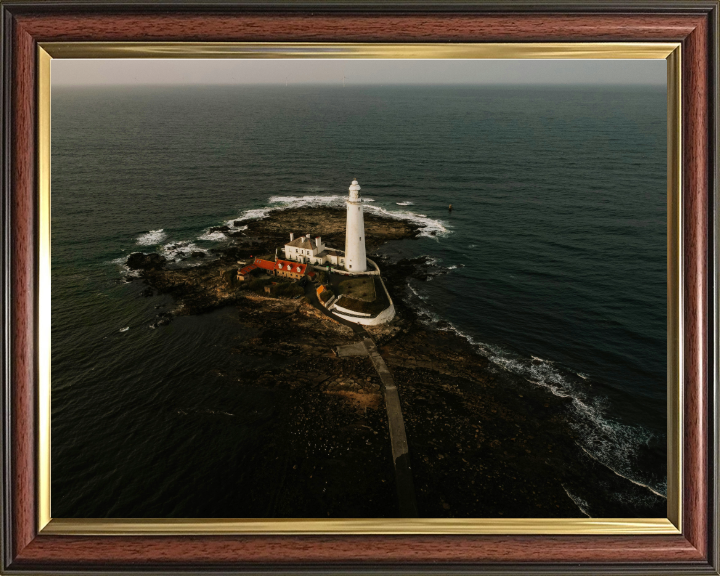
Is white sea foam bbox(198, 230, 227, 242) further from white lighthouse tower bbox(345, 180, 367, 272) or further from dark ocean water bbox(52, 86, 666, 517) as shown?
white lighthouse tower bbox(345, 180, 367, 272)

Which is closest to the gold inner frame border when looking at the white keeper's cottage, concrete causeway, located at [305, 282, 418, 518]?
concrete causeway, located at [305, 282, 418, 518]

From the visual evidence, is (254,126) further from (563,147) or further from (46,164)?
(46,164)

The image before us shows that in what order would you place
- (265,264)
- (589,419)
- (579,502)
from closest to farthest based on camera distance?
(579,502) < (589,419) < (265,264)

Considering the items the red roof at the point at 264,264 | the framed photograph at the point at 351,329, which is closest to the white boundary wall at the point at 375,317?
the framed photograph at the point at 351,329

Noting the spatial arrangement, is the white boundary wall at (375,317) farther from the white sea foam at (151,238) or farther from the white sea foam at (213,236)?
the white sea foam at (151,238)

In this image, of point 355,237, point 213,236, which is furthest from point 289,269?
point 213,236

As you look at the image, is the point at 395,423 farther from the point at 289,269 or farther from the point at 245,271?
the point at 245,271
